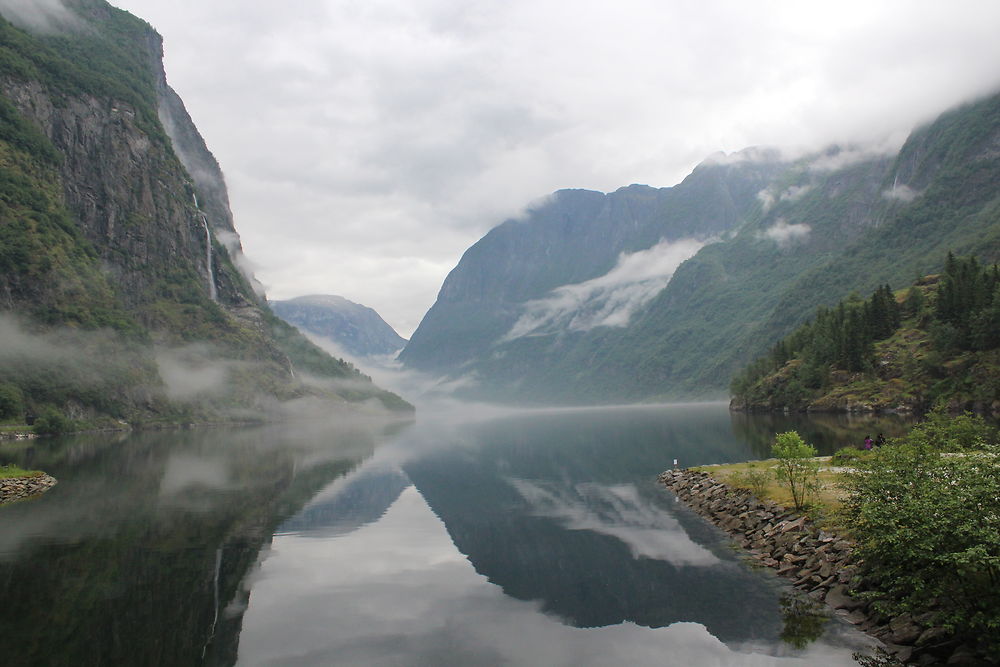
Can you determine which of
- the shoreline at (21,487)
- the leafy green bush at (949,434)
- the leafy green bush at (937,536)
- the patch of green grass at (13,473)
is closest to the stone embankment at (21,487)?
the shoreline at (21,487)

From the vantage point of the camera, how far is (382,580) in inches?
1216

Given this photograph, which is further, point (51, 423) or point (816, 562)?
point (51, 423)

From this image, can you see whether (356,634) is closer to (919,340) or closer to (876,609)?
(876,609)

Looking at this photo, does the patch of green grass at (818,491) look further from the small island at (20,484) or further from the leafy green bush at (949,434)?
the small island at (20,484)

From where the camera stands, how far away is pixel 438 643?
2267 cm

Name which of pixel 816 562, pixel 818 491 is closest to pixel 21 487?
pixel 816 562

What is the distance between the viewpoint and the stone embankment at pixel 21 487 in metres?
53.2

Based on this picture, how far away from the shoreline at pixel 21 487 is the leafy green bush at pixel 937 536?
5914 cm

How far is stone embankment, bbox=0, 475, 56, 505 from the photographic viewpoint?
53.2m

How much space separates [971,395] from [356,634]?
335 feet

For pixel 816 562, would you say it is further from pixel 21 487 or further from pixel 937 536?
pixel 21 487

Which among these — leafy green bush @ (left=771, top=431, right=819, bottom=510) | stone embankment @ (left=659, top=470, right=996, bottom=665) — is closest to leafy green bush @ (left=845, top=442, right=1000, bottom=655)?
stone embankment @ (left=659, top=470, right=996, bottom=665)

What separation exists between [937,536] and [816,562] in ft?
34.8

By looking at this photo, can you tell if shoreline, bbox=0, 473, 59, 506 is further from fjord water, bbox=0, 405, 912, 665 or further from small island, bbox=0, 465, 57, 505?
fjord water, bbox=0, 405, 912, 665
